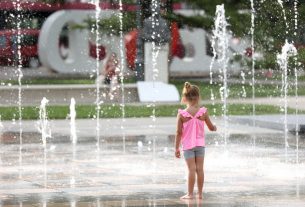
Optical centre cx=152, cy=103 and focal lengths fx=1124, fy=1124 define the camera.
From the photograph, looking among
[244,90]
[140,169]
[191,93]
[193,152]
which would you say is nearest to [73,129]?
[140,169]

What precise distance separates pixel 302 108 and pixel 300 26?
17519 mm

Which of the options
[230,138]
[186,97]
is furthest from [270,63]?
[186,97]

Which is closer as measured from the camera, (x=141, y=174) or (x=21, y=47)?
(x=141, y=174)

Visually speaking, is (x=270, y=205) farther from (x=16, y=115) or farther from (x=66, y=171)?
(x=16, y=115)

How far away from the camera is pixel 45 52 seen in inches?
2020

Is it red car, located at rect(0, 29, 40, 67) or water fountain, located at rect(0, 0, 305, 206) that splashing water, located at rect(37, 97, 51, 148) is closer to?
water fountain, located at rect(0, 0, 305, 206)

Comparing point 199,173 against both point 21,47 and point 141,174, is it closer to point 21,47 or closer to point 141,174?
point 141,174

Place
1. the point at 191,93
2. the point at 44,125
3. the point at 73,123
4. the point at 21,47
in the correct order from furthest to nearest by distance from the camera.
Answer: the point at 21,47, the point at 73,123, the point at 44,125, the point at 191,93

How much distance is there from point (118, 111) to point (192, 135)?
50.8 ft

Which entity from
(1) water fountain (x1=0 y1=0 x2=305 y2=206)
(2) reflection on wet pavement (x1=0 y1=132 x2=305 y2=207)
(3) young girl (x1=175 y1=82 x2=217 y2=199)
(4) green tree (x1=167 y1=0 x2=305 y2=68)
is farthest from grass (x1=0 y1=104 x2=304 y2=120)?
(3) young girl (x1=175 y1=82 x2=217 y2=199)

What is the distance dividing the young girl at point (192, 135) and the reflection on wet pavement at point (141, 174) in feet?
0.90

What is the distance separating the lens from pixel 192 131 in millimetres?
11852

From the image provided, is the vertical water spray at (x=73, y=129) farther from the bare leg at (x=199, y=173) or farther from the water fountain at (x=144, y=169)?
the bare leg at (x=199, y=173)

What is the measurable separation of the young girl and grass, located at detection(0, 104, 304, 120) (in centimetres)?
1372
